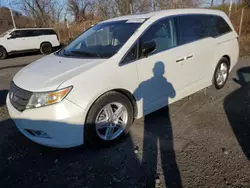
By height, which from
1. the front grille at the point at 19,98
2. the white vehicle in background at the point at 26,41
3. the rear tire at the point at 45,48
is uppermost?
the front grille at the point at 19,98

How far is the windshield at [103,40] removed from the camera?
9.95ft

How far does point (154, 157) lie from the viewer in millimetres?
2680

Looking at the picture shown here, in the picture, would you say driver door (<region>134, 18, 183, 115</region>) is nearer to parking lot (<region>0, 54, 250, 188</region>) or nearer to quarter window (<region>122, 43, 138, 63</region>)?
quarter window (<region>122, 43, 138, 63</region>)

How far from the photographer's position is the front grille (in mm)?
2535

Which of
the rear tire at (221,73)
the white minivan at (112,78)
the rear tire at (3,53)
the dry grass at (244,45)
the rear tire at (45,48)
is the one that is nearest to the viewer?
the white minivan at (112,78)

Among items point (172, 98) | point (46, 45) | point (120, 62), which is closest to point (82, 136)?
point (120, 62)

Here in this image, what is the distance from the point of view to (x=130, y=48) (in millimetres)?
2918

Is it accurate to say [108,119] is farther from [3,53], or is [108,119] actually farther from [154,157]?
[3,53]

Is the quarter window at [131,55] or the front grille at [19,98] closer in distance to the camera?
the front grille at [19,98]

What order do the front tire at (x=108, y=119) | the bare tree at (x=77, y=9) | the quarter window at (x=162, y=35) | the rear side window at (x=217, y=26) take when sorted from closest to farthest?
the front tire at (x=108, y=119), the quarter window at (x=162, y=35), the rear side window at (x=217, y=26), the bare tree at (x=77, y=9)

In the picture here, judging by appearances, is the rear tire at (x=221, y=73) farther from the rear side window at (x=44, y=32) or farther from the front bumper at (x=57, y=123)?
the rear side window at (x=44, y=32)

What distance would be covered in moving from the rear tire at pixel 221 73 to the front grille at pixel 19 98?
3687 mm

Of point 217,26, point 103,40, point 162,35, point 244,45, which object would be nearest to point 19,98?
point 103,40

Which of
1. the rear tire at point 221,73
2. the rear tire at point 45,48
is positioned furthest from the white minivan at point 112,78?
the rear tire at point 45,48
